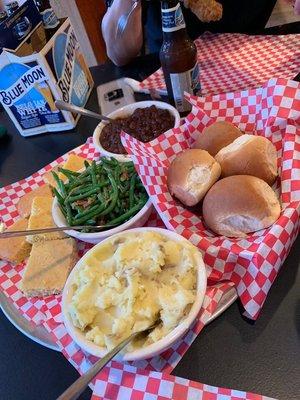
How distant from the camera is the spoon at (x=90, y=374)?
566 millimetres

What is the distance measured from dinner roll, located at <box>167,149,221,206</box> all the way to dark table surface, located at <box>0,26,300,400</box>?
0.26 m

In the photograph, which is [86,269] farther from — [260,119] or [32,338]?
[260,119]

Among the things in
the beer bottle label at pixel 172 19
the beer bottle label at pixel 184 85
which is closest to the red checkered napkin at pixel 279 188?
the beer bottle label at pixel 184 85

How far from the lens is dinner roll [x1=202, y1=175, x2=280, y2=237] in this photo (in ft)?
2.63

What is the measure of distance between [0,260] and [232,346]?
0.68 m

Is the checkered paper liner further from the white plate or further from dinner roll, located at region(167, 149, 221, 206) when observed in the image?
dinner roll, located at region(167, 149, 221, 206)

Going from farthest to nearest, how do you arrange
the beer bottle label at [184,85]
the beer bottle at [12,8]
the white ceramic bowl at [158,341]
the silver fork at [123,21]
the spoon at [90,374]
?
the silver fork at [123,21] → the beer bottle at [12,8] → the beer bottle label at [184,85] → the white ceramic bowl at [158,341] → the spoon at [90,374]

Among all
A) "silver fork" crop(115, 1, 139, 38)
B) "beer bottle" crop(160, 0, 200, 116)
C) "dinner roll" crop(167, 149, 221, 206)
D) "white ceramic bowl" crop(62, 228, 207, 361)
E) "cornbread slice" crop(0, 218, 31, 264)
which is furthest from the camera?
"silver fork" crop(115, 1, 139, 38)

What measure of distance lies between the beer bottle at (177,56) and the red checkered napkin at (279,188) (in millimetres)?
135

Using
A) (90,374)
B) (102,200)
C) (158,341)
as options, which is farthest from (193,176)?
(90,374)

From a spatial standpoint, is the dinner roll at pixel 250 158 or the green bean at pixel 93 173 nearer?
the dinner roll at pixel 250 158

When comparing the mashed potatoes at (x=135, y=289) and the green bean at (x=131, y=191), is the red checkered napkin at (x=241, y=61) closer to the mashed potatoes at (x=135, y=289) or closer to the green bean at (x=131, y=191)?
the green bean at (x=131, y=191)

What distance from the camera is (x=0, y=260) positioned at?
1040 mm

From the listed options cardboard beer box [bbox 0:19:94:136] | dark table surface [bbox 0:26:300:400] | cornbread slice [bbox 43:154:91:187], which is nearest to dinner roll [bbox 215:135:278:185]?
dark table surface [bbox 0:26:300:400]
